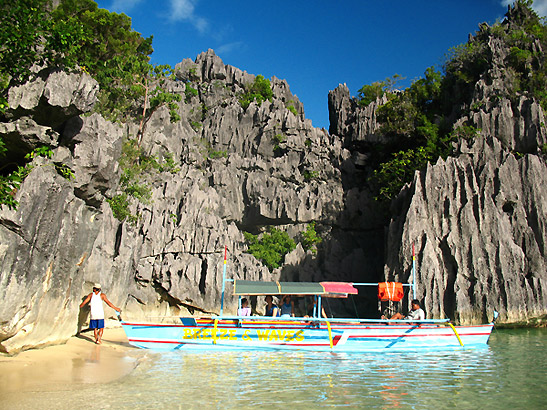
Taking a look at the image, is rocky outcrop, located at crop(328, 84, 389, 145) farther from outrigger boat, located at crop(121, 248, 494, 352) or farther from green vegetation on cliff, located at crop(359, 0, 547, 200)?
outrigger boat, located at crop(121, 248, 494, 352)

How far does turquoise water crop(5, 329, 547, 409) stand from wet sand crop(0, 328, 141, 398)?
44 centimetres

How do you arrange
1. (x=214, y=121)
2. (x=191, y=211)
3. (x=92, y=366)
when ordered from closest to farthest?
(x=92, y=366) → (x=191, y=211) → (x=214, y=121)

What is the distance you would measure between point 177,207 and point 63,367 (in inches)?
927

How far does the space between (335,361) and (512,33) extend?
35.4 meters

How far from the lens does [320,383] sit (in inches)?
450

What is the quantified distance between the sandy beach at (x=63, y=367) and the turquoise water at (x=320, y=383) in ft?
1.42

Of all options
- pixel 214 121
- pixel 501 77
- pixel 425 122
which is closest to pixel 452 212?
pixel 425 122

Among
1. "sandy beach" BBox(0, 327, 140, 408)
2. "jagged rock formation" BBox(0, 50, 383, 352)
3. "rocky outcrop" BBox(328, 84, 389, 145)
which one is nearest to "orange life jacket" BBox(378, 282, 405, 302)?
"sandy beach" BBox(0, 327, 140, 408)

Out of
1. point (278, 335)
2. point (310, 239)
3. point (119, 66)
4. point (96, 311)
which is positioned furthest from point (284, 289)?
point (119, 66)

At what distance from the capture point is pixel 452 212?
30.4 m

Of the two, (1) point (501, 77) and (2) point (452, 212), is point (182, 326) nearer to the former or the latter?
(2) point (452, 212)

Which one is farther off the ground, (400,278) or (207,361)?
(400,278)

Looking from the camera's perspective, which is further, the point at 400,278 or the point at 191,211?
the point at 191,211

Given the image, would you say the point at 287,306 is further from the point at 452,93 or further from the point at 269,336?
the point at 452,93
